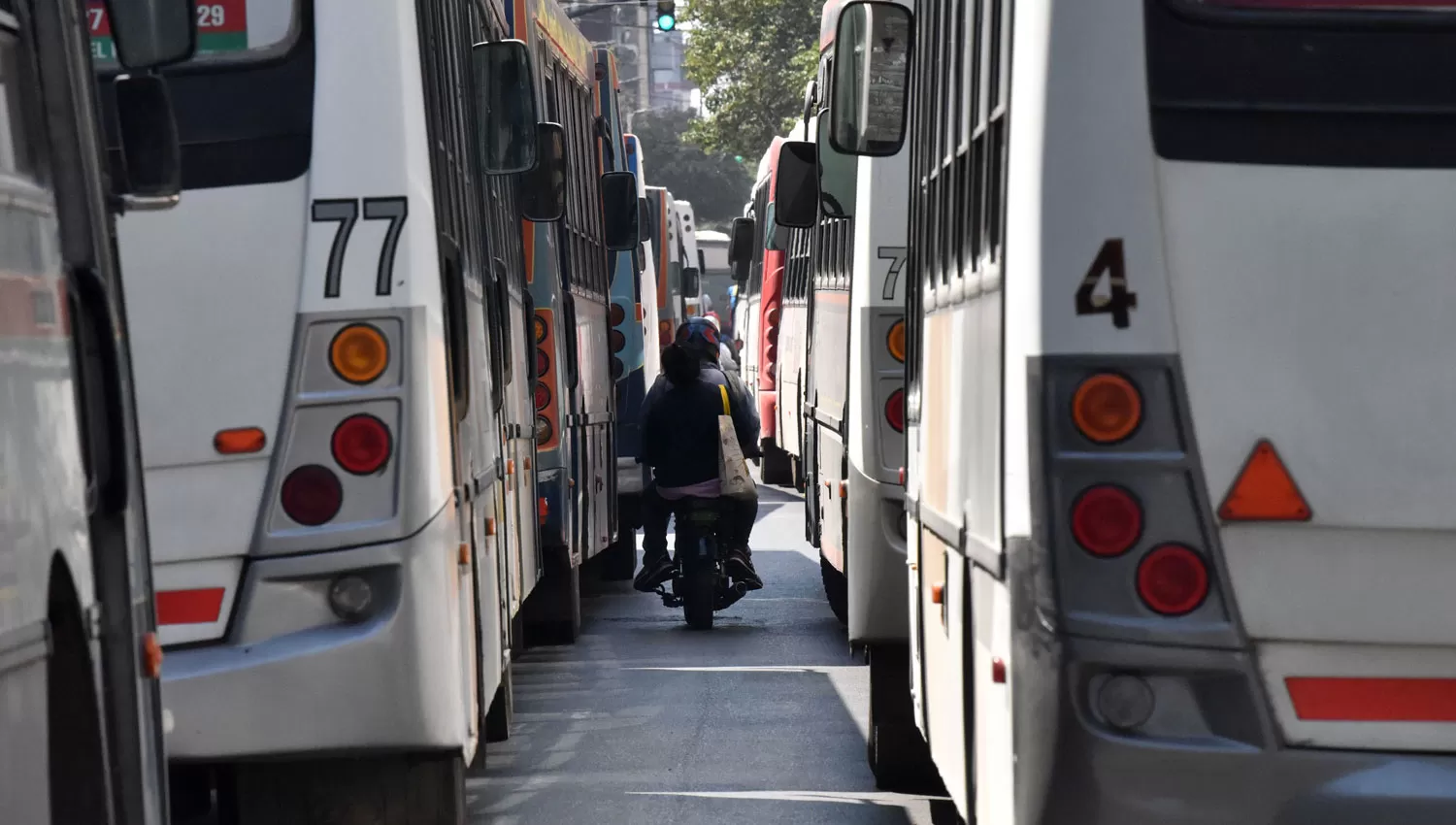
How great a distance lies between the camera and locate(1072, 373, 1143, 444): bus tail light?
4.23 m

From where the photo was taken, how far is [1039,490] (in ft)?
13.9

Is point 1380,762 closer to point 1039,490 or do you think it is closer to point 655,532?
point 1039,490

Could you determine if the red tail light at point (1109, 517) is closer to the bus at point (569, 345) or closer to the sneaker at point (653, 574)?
the bus at point (569, 345)

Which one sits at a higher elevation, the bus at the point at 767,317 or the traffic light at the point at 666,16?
the traffic light at the point at 666,16

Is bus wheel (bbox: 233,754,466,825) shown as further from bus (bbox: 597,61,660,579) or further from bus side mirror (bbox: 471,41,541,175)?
bus (bbox: 597,61,660,579)

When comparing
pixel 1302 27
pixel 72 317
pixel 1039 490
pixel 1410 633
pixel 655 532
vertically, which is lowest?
pixel 655 532

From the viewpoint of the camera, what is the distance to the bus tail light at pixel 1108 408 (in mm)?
4227

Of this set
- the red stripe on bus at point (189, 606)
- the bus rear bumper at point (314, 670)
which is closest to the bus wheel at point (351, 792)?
the bus rear bumper at point (314, 670)

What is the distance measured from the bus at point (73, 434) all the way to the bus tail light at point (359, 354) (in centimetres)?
128

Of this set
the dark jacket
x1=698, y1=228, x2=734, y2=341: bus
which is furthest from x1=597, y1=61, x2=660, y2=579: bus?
x1=698, y1=228, x2=734, y2=341: bus

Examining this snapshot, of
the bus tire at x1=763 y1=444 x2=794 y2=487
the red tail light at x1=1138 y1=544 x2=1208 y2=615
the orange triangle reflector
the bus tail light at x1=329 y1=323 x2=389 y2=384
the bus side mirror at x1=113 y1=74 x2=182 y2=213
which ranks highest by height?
the bus side mirror at x1=113 y1=74 x2=182 y2=213

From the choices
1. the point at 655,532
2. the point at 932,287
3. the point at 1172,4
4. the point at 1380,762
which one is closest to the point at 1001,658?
the point at 1380,762

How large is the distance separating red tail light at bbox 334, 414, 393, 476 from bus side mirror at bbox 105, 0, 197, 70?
1464 millimetres

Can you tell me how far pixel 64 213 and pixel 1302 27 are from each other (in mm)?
2225
